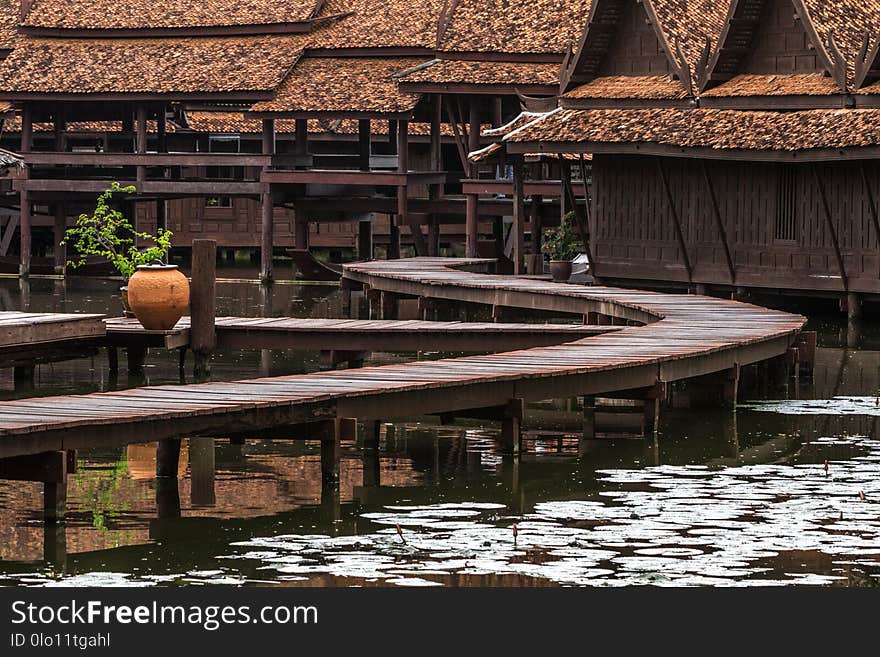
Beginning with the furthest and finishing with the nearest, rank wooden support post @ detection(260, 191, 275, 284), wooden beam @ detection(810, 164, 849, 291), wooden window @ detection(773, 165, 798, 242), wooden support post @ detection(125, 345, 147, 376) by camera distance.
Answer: wooden support post @ detection(260, 191, 275, 284) → wooden window @ detection(773, 165, 798, 242) → wooden beam @ detection(810, 164, 849, 291) → wooden support post @ detection(125, 345, 147, 376)

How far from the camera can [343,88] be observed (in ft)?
155

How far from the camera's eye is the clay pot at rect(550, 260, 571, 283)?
3531 centimetres

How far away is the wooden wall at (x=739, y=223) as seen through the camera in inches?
1248

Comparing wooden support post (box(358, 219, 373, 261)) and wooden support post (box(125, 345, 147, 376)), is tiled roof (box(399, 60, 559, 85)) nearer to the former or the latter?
wooden support post (box(358, 219, 373, 261))

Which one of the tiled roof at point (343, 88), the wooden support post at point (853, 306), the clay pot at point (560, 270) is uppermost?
the tiled roof at point (343, 88)

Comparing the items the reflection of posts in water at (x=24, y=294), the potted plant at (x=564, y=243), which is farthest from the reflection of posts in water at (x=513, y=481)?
the reflection of posts in water at (x=24, y=294)

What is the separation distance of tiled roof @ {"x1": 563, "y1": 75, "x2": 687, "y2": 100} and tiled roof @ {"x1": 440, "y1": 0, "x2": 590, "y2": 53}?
8.14 metres

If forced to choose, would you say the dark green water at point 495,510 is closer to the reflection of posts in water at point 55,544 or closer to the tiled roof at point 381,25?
the reflection of posts in water at point 55,544

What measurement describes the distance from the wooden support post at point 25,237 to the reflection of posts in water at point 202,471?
96.3ft

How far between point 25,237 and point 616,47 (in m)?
17.4

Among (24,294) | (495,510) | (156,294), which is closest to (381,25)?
(24,294)

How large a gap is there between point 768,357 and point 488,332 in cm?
358

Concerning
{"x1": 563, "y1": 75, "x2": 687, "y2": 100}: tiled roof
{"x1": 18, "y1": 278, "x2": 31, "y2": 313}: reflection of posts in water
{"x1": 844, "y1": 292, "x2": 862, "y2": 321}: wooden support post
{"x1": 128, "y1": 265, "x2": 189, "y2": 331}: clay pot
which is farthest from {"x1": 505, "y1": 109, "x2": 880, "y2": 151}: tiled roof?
{"x1": 128, "y1": 265, "x2": 189, "y2": 331}: clay pot

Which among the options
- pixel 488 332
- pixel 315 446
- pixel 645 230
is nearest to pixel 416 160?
pixel 645 230
